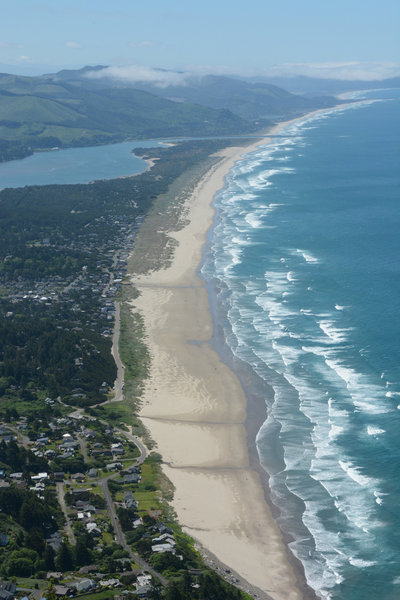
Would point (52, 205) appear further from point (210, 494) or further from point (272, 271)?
point (210, 494)

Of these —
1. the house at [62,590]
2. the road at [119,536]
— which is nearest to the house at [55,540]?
the road at [119,536]

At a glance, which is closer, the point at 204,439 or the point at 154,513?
the point at 154,513

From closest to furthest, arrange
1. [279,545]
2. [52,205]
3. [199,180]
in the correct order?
1. [279,545]
2. [52,205]
3. [199,180]

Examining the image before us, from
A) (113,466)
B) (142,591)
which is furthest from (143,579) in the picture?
(113,466)

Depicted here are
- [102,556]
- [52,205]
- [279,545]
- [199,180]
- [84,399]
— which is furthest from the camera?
[199,180]

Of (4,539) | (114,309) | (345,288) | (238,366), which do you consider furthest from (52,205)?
(4,539)

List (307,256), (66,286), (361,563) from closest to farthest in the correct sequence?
(361,563) → (66,286) → (307,256)

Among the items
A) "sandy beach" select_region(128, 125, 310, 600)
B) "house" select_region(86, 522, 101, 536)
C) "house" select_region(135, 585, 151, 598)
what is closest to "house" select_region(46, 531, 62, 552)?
"house" select_region(86, 522, 101, 536)

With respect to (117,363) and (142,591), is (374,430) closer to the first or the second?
(142,591)
